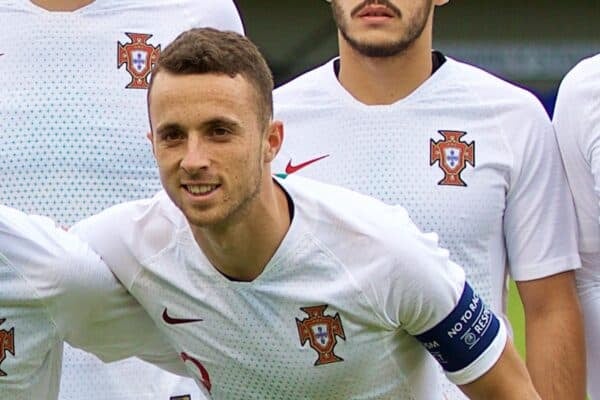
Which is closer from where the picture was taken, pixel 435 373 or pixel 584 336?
pixel 435 373

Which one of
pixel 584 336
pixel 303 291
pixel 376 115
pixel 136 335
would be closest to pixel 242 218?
A: pixel 303 291

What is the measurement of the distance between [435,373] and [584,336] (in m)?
0.60

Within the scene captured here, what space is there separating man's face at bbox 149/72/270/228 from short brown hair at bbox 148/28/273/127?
2 cm

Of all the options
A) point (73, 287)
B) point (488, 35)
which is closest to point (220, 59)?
point (73, 287)

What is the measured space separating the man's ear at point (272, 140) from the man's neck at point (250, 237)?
0.07 meters

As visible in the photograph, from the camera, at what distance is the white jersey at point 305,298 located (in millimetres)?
3408

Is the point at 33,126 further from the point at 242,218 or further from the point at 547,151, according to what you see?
the point at 547,151

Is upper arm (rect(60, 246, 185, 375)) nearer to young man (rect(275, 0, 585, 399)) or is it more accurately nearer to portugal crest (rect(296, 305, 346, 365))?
portugal crest (rect(296, 305, 346, 365))

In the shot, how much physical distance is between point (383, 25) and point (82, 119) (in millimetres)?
820

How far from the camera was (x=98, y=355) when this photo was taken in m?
3.72

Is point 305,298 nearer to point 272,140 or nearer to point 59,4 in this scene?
point 272,140

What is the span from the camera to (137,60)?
409 centimetres

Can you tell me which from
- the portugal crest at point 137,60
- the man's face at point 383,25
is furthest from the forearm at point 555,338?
the portugal crest at point 137,60

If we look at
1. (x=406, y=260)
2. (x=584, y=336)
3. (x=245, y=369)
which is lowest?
(x=584, y=336)
